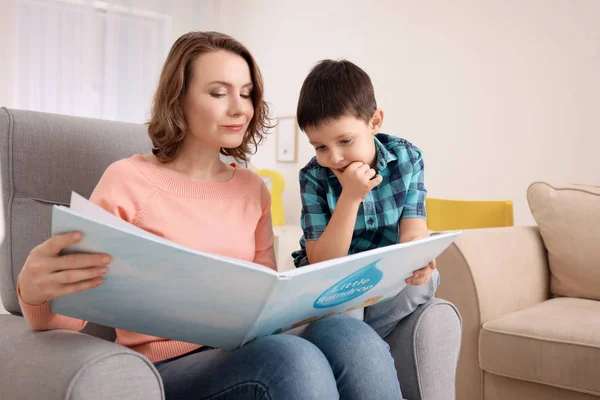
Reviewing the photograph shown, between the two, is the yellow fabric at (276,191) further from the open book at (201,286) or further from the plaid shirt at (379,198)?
the open book at (201,286)

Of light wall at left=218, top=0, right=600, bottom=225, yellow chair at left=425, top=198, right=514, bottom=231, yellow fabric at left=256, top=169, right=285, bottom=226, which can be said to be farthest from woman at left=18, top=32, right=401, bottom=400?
yellow fabric at left=256, top=169, right=285, bottom=226

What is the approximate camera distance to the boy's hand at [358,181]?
1203mm

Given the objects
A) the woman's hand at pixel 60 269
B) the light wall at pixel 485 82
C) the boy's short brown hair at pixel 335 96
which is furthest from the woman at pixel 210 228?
the light wall at pixel 485 82

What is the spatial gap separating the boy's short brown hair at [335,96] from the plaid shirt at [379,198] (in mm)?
121

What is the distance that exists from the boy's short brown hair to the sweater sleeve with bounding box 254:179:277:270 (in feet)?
0.58

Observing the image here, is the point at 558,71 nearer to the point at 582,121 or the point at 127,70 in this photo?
the point at 582,121

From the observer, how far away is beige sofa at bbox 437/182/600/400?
68.0 inches

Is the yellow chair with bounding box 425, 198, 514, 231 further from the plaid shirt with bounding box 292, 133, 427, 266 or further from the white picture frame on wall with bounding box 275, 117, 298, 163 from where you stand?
the white picture frame on wall with bounding box 275, 117, 298, 163

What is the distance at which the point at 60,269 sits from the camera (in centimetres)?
79

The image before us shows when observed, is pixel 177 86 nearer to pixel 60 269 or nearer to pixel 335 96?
pixel 335 96

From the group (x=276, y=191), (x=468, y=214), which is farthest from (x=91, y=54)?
(x=468, y=214)

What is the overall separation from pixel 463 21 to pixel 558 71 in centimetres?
65

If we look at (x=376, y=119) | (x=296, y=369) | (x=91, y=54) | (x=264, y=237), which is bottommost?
(x=296, y=369)

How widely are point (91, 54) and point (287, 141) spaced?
1537 millimetres
